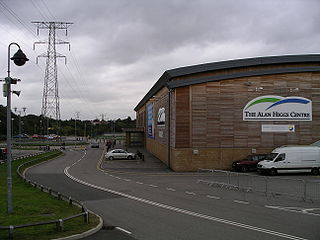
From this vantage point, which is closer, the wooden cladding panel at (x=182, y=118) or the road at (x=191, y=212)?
the road at (x=191, y=212)

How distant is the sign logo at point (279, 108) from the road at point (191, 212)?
12.3 metres

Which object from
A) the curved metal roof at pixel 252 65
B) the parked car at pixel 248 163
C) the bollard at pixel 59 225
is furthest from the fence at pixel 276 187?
the curved metal roof at pixel 252 65

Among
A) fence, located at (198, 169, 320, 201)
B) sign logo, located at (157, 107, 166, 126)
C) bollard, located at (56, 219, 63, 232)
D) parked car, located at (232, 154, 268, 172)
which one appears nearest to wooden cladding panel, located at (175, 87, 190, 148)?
parked car, located at (232, 154, 268, 172)

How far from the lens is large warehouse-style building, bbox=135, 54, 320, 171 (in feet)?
104

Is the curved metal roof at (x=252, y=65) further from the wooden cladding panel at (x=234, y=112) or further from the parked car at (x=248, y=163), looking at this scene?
the parked car at (x=248, y=163)

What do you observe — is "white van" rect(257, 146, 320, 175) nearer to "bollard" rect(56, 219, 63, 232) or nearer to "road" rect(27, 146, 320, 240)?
"road" rect(27, 146, 320, 240)

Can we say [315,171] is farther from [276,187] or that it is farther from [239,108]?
[276,187]

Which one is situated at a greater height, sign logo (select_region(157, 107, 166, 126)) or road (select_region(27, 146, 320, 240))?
sign logo (select_region(157, 107, 166, 126))

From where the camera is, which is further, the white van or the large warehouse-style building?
the large warehouse-style building

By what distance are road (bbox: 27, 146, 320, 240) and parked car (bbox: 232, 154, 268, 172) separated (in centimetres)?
837

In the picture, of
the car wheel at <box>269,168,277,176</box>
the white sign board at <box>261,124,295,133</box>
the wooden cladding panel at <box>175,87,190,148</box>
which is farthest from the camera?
the white sign board at <box>261,124,295,133</box>

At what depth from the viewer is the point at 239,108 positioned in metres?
32.6

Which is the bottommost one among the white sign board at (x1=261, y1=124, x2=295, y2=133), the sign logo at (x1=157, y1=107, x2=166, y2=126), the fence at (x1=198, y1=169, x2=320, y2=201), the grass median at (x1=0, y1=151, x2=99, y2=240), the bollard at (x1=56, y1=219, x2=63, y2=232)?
the fence at (x1=198, y1=169, x2=320, y2=201)

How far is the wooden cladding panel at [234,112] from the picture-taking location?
104 feet
